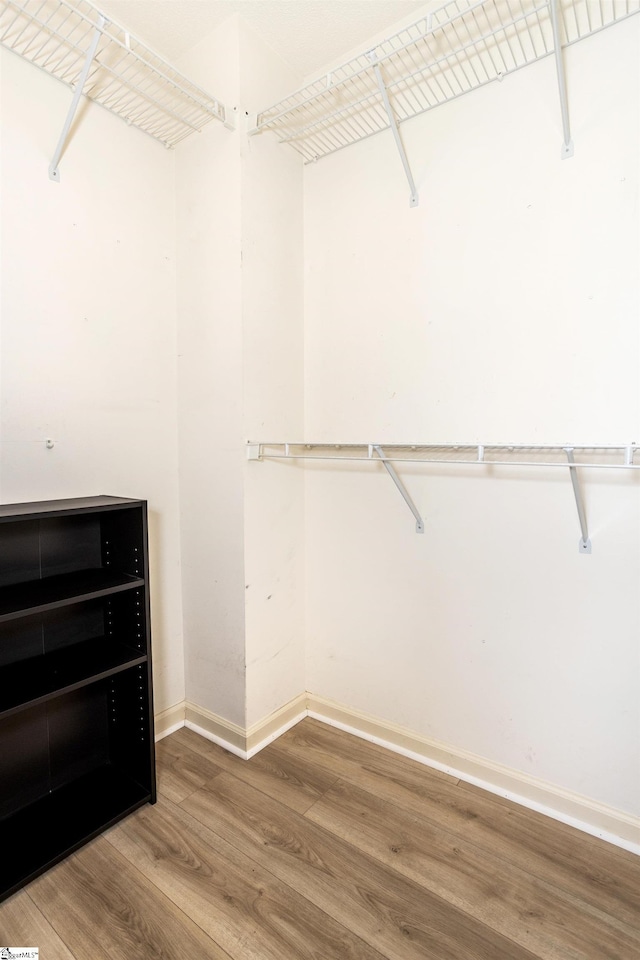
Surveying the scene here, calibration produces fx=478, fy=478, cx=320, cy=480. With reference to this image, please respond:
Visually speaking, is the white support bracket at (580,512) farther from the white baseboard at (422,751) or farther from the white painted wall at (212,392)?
the white painted wall at (212,392)

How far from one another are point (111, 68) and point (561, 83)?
4.77 ft

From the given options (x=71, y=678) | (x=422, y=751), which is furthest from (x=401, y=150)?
(x=422, y=751)

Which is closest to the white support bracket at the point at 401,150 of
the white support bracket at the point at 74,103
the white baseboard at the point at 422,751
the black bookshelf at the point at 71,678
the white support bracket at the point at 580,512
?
the white support bracket at the point at 74,103

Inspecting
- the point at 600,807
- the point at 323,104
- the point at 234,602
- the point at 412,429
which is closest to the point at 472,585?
the point at 412,429

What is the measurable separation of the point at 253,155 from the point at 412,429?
117 cm

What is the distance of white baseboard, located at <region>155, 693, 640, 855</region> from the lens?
1453mm

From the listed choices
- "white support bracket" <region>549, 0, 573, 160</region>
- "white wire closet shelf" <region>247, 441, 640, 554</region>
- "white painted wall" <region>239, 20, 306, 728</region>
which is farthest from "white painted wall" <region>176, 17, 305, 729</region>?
"white support bracket" <region>549, 0, 573, 160</region>

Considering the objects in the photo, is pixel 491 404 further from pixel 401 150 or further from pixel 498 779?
pixel 498 779

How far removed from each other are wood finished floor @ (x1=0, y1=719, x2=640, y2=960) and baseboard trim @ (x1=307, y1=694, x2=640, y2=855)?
0.04 meters

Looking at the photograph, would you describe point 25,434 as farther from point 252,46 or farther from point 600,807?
point 600,807

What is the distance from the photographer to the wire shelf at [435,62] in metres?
1.34

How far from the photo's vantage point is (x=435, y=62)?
1380 mm

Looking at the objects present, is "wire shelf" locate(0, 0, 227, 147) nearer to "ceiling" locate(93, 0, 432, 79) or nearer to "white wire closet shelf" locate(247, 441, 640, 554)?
"ceiling" locate(93, 0, 432, 79)

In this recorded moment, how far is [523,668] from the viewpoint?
5.16ft
